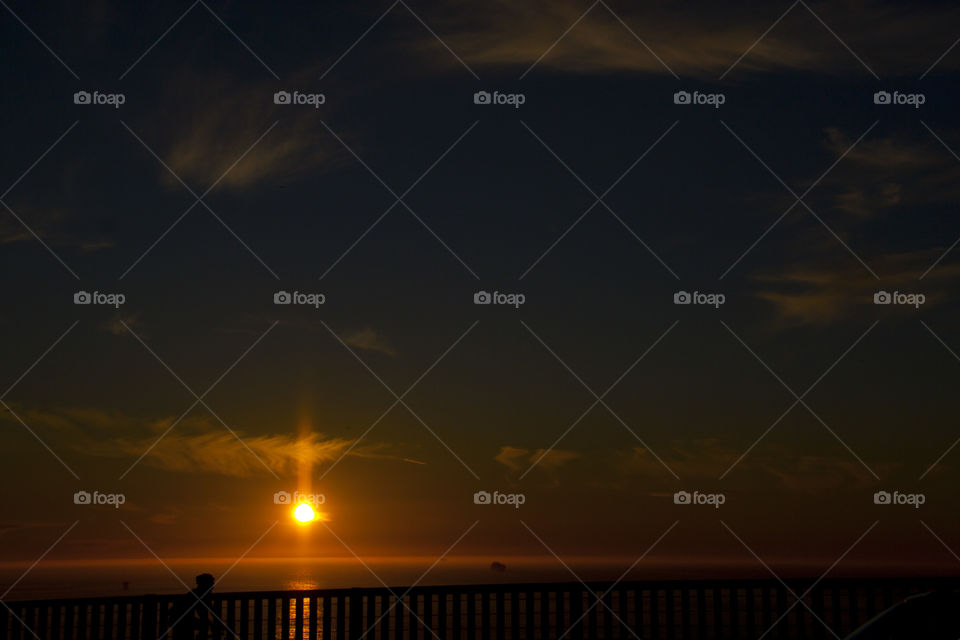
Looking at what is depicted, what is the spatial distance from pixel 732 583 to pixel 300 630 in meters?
4.16

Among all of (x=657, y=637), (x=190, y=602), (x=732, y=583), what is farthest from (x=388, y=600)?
(x=732, y=583)

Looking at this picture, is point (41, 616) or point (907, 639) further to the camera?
point (41, 616)

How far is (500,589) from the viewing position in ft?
32.7

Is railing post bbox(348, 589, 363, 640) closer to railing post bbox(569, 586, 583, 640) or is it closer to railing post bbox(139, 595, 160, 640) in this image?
railing post bbox(139, 595, 160, 640)

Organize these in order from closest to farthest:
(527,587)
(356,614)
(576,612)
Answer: (527,587)
(356,614)
(576,612)

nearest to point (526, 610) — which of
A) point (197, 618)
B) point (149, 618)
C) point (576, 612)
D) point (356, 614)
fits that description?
point (576, 612)

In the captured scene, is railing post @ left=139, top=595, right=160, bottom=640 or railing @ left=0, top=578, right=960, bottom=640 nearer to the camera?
railing @ left=0, top=578, right=960, bottom=640

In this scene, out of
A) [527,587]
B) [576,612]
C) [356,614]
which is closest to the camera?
[527,587]

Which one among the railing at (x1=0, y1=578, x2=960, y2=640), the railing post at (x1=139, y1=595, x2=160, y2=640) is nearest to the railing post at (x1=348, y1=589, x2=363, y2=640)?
the railing at (x1=0, y1=578, x2=960, y2=640)

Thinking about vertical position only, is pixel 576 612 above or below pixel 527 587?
below

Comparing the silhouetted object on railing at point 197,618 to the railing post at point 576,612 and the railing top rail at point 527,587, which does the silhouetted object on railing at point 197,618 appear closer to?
the railing top rail at point 527,587

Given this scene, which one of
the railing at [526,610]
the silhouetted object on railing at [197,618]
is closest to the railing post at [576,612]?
the railing at [526,610]

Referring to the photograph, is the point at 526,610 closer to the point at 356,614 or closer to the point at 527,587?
the point at 527,587

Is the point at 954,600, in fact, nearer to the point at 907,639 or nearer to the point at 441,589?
the point at 907,639
